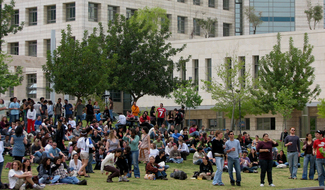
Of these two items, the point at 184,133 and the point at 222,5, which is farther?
the point at 222,5

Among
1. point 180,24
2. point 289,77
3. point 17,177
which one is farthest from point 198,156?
point 180,24

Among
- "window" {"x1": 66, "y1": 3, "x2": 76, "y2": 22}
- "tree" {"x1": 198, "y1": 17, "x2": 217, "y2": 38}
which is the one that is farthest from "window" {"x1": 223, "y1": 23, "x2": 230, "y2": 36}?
"window" {"x1": 66, "y1": 3, "x2": 76, "y2": 22}

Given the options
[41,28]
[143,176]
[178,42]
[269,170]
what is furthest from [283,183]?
[41,28]

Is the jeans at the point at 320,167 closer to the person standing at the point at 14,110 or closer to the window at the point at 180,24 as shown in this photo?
the person standing at the point at 14,110

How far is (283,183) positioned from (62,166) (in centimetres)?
784

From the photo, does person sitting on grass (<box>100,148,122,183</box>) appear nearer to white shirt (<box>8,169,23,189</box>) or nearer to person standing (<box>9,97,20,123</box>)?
white shirt (<box>8,169,23,189</box>)

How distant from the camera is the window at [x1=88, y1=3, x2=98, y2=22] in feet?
208

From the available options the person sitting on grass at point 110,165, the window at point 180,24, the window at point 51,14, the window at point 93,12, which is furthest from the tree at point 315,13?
the person sitting on grass at point 110,165

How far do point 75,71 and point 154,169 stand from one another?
47.0 ft

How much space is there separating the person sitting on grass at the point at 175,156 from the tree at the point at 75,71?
8700 millimetres

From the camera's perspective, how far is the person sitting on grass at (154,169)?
62.7 ft

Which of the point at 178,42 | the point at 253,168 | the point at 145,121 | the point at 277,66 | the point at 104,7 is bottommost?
the point at 253,168

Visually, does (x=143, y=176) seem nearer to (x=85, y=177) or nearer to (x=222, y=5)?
(x=85, y=177)

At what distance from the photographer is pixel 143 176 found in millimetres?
20062
